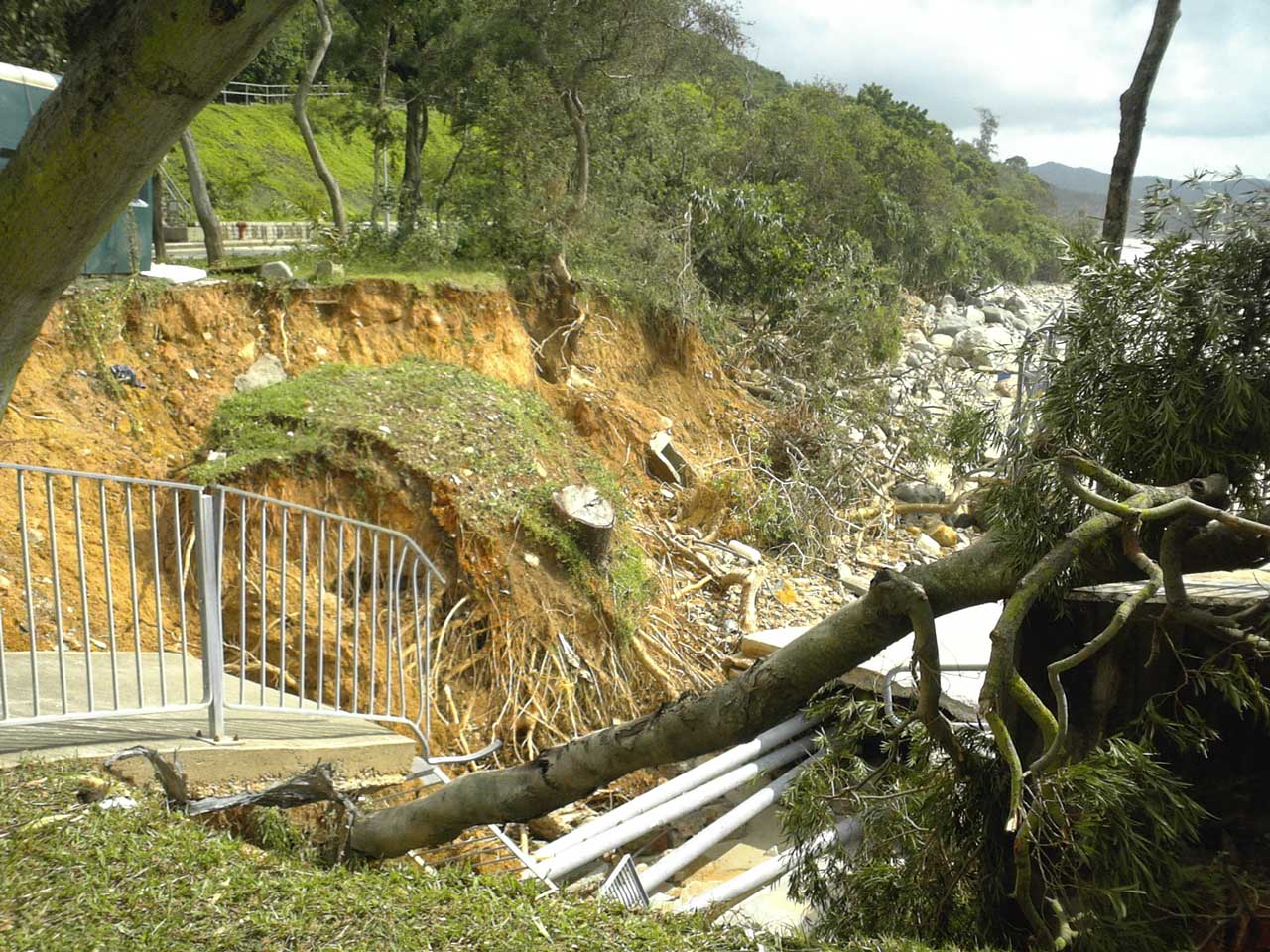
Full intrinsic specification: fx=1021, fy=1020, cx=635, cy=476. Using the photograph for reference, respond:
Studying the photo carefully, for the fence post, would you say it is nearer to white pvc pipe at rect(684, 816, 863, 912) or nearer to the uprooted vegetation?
the uprooted vegetation

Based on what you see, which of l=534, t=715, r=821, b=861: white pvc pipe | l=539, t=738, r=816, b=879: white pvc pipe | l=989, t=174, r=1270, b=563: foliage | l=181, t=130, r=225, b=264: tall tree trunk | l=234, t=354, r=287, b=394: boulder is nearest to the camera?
l=989, t=174, r=1270, b=563: foliage

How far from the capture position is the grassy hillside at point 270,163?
26.5 m

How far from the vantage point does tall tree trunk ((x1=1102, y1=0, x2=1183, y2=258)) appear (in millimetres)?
7207

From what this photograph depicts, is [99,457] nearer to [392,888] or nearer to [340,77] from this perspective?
[392,888]

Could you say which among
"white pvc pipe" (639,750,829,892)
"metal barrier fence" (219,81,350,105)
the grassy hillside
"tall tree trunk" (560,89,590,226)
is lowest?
"white pvc pipe" (639,750,829,892)

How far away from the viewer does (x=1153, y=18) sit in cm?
723

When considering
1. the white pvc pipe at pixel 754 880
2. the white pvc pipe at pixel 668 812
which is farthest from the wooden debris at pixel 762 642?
the white pvc pipe at pixel 754 880

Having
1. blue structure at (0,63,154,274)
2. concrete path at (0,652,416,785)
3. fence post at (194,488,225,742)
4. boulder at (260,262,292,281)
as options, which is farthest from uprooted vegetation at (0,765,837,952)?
boulder at (260,262,292,281)

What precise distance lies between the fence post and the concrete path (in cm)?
11

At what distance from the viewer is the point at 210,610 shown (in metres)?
4.88

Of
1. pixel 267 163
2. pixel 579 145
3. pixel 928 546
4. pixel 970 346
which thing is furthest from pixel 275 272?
pixel 267 163

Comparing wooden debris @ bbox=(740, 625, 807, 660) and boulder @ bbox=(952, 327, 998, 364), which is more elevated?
boulder @ bbox=(952, 327, 998, 364)

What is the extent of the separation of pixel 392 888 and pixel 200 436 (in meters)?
6.22

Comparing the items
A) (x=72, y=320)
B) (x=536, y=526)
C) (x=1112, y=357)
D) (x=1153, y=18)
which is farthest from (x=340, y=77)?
(x=1112, y=357)
